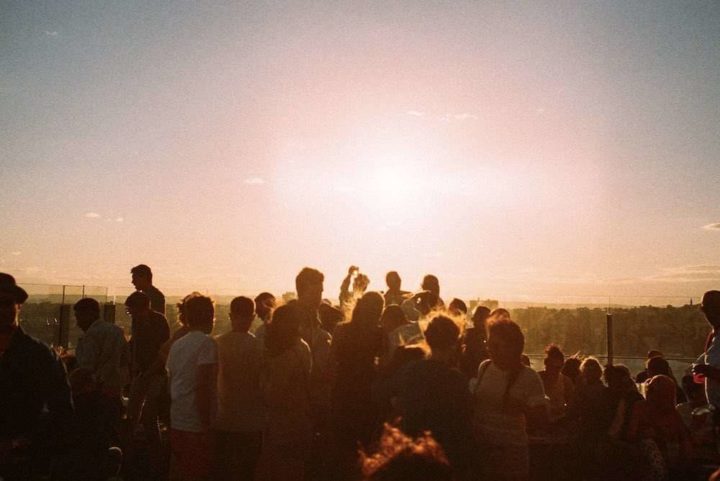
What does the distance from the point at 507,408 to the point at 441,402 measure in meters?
0.62

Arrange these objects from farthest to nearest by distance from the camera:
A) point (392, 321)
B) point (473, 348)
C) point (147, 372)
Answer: point (147, 372) → point (473, 348) → point (392, 321)

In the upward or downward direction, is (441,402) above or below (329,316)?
below

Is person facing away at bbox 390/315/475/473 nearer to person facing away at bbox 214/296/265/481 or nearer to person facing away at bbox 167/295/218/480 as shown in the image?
person facing away at bbox 214/296/265/481

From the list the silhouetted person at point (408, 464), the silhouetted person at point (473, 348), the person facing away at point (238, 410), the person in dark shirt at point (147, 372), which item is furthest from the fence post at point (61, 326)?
the silhouetted person at point (408, 464)

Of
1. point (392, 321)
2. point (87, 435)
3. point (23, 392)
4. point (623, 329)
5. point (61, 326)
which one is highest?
point (392, 321)

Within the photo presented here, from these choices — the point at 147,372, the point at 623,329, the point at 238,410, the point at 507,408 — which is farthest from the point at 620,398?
the point at 623,329

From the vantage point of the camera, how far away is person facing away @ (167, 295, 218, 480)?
18.4 feet

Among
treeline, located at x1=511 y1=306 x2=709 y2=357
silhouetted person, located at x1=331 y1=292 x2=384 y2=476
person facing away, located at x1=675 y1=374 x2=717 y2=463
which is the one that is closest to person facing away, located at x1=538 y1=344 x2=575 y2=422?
person facing away, located at x1=675 y1=374 x2=717 y2=463

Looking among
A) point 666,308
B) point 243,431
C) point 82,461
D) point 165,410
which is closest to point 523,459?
point 243,431

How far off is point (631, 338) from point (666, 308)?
1401 mm

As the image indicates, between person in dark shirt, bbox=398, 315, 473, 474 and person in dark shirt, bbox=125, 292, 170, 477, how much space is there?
12.9ft

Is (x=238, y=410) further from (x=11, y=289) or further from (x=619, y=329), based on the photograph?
(x=619, y=329)

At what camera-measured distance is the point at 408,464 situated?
2.35m

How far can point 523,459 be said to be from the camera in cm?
481
